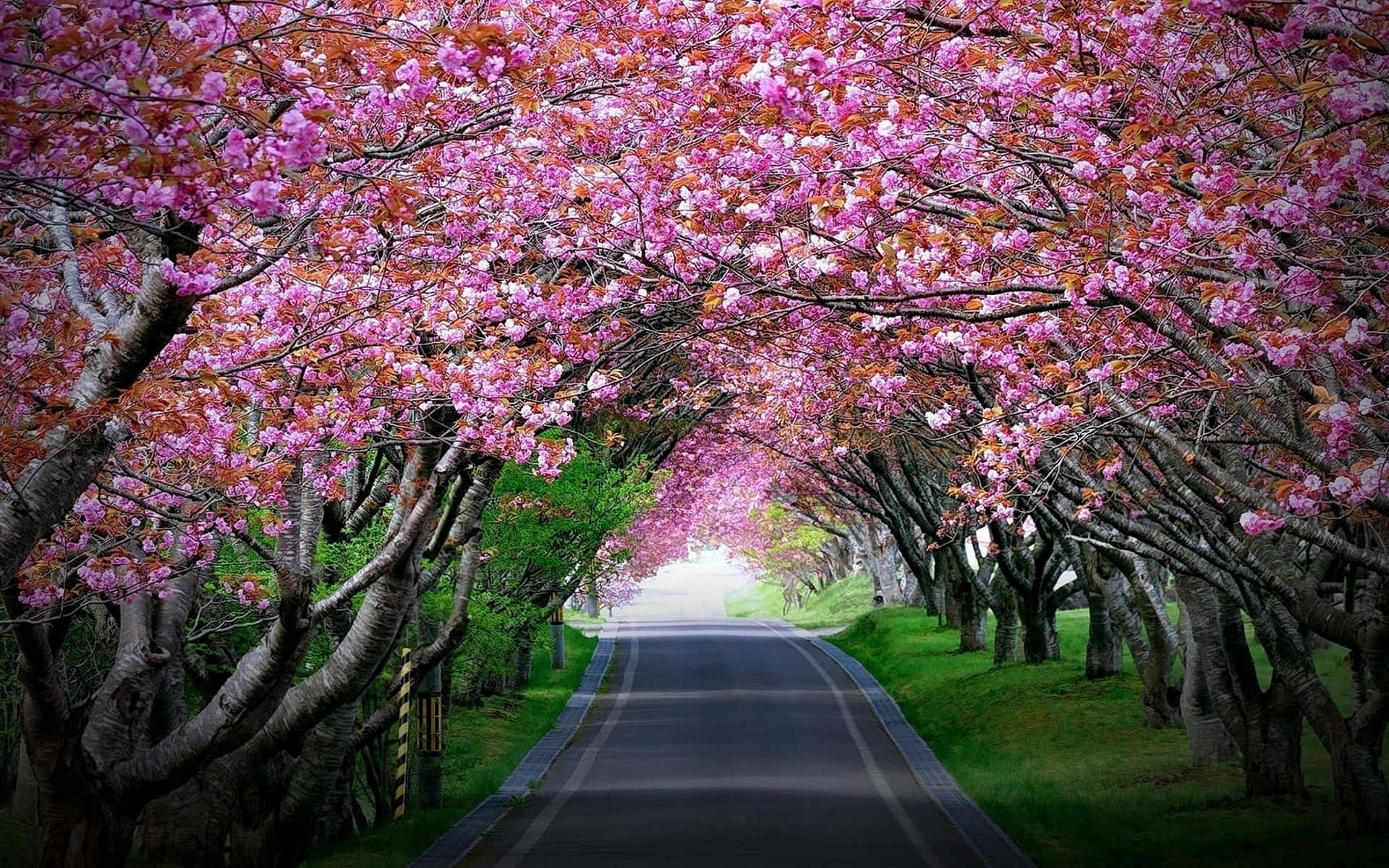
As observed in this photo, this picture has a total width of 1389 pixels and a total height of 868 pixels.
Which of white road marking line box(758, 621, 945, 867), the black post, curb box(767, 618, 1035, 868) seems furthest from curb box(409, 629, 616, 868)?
curb box(767, 618, 1035, 868)

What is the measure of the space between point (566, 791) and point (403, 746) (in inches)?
104

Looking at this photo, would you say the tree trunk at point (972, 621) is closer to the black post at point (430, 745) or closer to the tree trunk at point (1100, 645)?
the tree trunk at point (1100, 645)

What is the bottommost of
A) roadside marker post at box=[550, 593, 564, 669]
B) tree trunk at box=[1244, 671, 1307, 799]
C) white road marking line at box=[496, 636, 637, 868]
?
white road marking line at box=[496, 636, 637, 868]

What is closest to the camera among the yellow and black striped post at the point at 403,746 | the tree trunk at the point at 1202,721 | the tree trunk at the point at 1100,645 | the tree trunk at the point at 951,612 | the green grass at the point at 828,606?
the yellow and black striped post at the point at 403,746

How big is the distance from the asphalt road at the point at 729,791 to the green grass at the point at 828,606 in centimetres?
2995

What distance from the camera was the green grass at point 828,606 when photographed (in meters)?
67.5

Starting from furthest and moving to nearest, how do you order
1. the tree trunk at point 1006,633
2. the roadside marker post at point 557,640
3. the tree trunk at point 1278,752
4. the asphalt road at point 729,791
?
the roadside marker post at point 557,640 → the tree trunk at point 1006,633 → the tree trunk at point 1278,752 → the asphalt road at point 729,791

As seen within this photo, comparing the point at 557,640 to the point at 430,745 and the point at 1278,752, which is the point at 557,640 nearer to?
the point at 430,745

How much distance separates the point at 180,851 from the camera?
1514cm

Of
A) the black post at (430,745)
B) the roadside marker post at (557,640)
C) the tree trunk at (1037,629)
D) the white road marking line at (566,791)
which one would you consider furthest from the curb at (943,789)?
the roadside marker post at (557,640)

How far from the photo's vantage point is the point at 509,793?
19.8 metres

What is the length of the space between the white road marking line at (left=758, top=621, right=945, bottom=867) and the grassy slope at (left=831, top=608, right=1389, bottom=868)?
40.5 inches

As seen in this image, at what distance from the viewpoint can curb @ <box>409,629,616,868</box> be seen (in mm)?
15141

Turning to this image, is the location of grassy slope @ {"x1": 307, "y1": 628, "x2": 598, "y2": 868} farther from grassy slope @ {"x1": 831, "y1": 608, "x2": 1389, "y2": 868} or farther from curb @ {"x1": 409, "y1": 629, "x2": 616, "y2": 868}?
grassy slope @ {"x1": 831, "y1": 608, "x2": 1389, "y2": 868}
